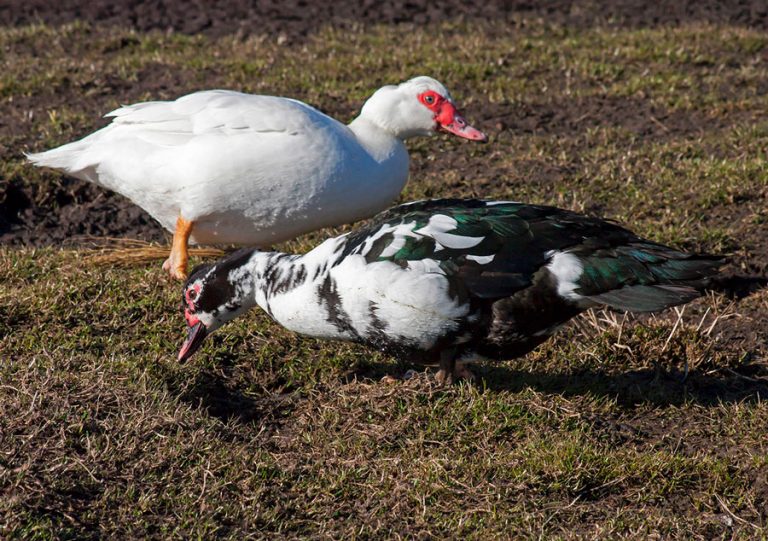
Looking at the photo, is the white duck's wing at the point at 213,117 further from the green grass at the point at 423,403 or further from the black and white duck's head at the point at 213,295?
the black and white duck's head at the point at 213,295

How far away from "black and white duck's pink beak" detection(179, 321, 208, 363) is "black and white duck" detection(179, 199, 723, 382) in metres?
0.41

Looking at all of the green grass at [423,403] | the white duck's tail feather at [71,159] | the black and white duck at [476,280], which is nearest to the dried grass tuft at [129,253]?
the green grass at [423,403]

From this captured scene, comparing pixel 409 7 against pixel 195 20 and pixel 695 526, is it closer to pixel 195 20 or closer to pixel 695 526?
pixel 195 20

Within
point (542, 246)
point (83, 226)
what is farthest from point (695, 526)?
point (83, 226)

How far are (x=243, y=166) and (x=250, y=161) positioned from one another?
42 mm

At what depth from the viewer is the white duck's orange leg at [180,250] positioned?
208 inches

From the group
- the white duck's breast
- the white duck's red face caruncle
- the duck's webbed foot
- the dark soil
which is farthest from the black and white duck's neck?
the dark soil

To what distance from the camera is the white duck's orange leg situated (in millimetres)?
5293

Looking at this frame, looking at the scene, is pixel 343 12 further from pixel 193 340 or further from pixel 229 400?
pixel 229 400

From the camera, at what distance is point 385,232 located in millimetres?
4184

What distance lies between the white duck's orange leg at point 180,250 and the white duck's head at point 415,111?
43.7 inches

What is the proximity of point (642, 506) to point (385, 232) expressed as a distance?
1.43 meters

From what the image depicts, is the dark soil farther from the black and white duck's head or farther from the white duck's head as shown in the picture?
the black and white duck's head

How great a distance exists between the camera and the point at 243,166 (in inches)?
199
